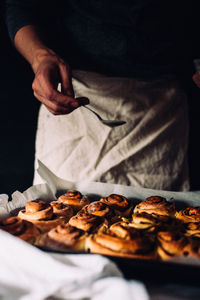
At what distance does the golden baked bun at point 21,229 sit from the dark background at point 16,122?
2.34m

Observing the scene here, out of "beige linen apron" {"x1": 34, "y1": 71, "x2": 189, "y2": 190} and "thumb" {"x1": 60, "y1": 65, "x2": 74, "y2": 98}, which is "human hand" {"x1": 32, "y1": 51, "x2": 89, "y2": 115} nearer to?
"thumb" {"x1": 60, "y1": 65, "x2": 74, "y2": 98}

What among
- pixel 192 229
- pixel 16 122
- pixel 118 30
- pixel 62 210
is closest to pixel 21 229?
pixel 62 210

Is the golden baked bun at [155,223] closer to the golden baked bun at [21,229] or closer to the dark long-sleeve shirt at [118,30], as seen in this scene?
the golden baked bun at [21,229]

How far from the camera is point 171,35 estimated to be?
74.8 inches

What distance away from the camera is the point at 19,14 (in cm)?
188

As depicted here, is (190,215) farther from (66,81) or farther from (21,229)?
(66,81)

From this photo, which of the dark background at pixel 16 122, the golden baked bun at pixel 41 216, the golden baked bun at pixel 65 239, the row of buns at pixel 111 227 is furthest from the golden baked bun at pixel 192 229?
the dark background at pixel 16 122

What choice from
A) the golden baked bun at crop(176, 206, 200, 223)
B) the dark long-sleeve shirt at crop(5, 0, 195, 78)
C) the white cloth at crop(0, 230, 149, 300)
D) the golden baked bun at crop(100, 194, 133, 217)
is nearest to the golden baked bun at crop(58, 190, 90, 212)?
the golden baked bun at crop(100, 194, 133, 217)

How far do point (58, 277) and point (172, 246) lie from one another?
0.43 meters

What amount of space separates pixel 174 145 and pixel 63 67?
0.96 m

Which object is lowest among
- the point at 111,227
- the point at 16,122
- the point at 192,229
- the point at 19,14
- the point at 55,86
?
the point at 16,122

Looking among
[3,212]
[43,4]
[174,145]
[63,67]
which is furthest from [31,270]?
[43,4]

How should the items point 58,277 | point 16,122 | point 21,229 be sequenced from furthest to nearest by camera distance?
point 16,122 < point 21,229 < point 58,277

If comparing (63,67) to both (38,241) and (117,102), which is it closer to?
(117,102)
